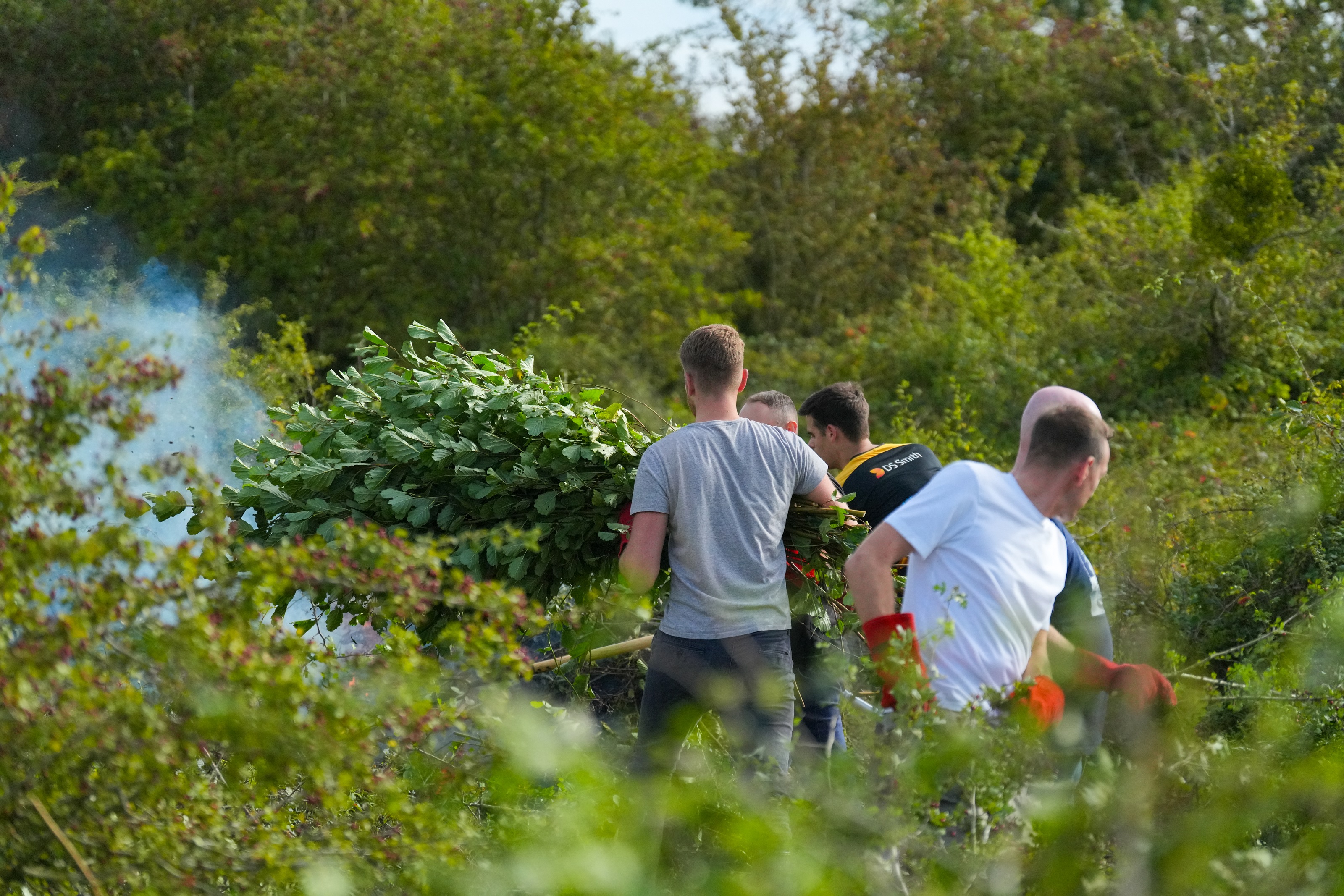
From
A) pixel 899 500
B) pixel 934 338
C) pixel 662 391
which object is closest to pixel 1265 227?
pixel 934 338

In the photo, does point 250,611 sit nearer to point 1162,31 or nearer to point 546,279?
point 546,279

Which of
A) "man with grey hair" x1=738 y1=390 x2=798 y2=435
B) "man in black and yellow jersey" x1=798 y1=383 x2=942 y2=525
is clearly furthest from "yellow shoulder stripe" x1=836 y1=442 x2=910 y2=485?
"man with grey hair" x1=738 y1=390 x2=798 y2=435

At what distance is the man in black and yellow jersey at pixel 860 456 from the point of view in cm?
Answer: 436

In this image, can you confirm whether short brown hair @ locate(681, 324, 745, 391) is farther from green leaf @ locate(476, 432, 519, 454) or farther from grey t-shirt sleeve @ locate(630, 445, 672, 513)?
green leaf @ locate(476, 432, 519, 454)

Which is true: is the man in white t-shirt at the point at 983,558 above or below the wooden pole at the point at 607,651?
above

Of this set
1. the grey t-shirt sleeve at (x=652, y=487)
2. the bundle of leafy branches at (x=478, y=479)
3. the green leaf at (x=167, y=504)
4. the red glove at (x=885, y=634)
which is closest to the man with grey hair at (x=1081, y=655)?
the red glove at (x=885, y=634)

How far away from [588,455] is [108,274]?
994 cm

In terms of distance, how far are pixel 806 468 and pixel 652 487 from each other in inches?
20.3

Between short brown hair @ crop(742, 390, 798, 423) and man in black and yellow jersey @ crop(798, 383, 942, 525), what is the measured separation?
70 mm

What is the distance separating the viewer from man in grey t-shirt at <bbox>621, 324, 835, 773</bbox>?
3771mm

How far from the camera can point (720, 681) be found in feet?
11.9

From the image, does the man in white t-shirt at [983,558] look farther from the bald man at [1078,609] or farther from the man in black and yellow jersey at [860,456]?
the man in black and yellow jersey at [860,456]

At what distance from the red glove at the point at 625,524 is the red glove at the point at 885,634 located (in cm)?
117

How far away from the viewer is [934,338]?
12.8m
